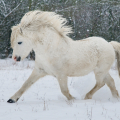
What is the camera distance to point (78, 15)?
15344mm

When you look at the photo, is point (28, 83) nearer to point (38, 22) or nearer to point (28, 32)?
point (28, 32)

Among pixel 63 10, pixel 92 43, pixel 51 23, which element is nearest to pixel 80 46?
pixel 92 43

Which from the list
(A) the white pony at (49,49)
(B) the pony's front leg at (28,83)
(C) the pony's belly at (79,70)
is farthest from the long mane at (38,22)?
(B) the pony's front leg at (28,83)

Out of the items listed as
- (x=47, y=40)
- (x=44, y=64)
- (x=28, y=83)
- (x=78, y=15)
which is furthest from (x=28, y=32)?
(x=78, y=15)

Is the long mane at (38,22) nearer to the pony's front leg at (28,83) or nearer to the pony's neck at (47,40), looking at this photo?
the pony's neck at (47,40)

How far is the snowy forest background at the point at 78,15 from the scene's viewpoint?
14.9m

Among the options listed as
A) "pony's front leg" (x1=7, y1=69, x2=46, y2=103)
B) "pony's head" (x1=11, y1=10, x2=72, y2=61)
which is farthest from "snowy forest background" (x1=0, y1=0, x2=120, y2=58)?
"pony's front leg" (x1=7, y1=69, x2=46, y2=103)

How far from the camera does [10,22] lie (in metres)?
15.0

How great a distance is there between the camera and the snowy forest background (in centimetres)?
1489

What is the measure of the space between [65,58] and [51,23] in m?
0.75

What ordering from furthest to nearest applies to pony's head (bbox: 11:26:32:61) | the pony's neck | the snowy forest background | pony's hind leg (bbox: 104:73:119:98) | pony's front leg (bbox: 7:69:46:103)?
the snowy forest background
pony's hind leg (bbox: 104:73:119:98)
pony's front leg (bbox: 7:69:46:103)
the pony's neck
pony's head (bbox: 11:26:32:61)

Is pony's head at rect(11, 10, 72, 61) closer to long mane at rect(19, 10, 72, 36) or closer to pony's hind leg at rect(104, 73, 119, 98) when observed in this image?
long mane at rect(19, 10, 72, 36)

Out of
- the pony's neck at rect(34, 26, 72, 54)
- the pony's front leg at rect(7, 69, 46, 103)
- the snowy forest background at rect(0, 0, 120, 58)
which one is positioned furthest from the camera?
the snowy forest background at rect(0, 0, 120, 58)

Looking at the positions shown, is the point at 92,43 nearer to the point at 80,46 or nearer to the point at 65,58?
the point at 80,46
